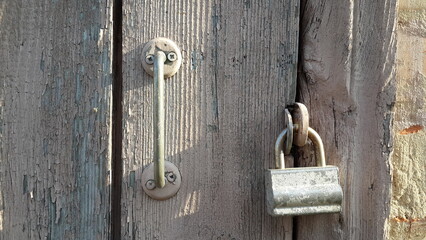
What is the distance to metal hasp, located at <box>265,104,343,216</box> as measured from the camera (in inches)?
31.4

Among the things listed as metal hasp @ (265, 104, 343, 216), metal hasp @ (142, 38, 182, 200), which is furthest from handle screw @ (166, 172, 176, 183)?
metal hasp @ (265, 104, 343, 216)

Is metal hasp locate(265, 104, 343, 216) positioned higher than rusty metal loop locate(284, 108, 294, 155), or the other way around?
rusty metal loop locate(284, 108, 294, 155)

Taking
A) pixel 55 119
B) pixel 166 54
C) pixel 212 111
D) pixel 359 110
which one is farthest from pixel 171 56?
pixel 359 110

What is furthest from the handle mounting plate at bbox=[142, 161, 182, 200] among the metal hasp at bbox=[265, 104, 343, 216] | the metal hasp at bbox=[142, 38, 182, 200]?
the metal hasp at bbox=[265, 104, 343, 216]

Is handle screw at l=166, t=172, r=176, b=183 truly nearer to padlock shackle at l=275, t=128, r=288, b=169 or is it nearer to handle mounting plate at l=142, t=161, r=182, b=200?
handle mounting plate at l=142, t=161, r=182, b=200

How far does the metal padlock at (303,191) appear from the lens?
797mm

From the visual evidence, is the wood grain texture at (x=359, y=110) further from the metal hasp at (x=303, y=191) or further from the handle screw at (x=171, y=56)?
the handle screw at (x=171, y=56)

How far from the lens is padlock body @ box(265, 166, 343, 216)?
80 centimetres

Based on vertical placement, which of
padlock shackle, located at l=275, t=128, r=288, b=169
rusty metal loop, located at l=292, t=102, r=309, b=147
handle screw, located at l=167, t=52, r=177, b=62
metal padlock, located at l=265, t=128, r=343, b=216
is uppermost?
handle screw, located at l=167, t=52, r=177, b=62

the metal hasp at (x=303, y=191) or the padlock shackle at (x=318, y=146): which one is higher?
the padlock shackle at (x=318, y=146)

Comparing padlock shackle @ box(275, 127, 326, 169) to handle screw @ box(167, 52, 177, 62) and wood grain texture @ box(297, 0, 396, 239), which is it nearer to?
wood grain texture @ box(297, 0, 396, 239)

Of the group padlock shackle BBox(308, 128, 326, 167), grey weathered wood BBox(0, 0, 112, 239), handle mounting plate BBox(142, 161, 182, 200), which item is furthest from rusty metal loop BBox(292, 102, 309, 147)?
grey weathered wood BBox(0, 0, 112, 239)

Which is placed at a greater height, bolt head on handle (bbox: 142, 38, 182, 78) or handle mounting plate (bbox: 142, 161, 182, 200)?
bolt head on handle (bbox: 142, 38, 182, 78)

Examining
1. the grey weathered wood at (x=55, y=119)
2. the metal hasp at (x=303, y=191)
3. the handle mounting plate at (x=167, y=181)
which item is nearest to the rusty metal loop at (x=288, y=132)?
the metal hasp at (x=303, y=191)
